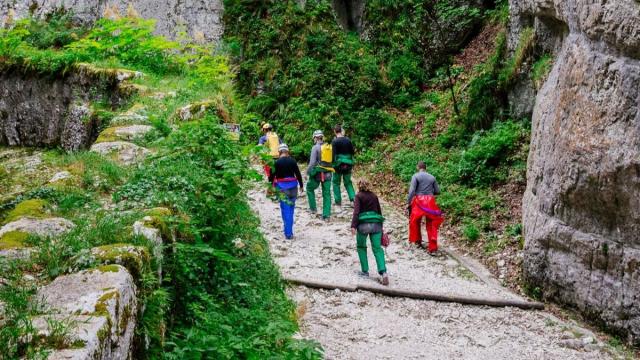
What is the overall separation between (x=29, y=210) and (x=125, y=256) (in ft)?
6.49

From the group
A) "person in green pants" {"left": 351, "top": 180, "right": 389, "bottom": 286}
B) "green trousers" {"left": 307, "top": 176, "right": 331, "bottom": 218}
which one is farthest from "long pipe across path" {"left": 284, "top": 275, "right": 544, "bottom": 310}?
"green trousers" {"left": 307, "top": 176, "right": 331, "bottom": 218}

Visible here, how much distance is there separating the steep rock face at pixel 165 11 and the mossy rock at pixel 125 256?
1779 centimetres

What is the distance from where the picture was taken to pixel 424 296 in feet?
32.3

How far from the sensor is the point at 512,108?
50.1 feet

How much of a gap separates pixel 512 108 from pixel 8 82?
12360 mm

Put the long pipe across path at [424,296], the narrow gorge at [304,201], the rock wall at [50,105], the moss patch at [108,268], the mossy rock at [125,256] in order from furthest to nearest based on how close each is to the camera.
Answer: the rock wall at [50,105]
the long pipe across path at [424,296]
the narrow gorge at [304,201]
the mossy rock at [125,256]
the moss patch at [108,268]

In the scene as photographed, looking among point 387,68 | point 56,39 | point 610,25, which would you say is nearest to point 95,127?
point 56,39

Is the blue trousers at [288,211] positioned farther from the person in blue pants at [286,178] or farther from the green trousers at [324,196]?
the green trousers at [324,196]

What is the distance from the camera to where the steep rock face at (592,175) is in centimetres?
839

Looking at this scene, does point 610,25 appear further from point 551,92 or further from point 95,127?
point 95,127

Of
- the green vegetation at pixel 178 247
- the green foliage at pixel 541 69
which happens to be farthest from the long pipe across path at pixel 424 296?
the green foliage at pixel 541 69

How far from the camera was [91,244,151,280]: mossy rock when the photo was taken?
438cm

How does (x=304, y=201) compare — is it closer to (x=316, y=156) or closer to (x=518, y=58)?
(x=316, y=156)

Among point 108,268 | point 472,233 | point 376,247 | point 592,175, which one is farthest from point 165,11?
point 108,268
